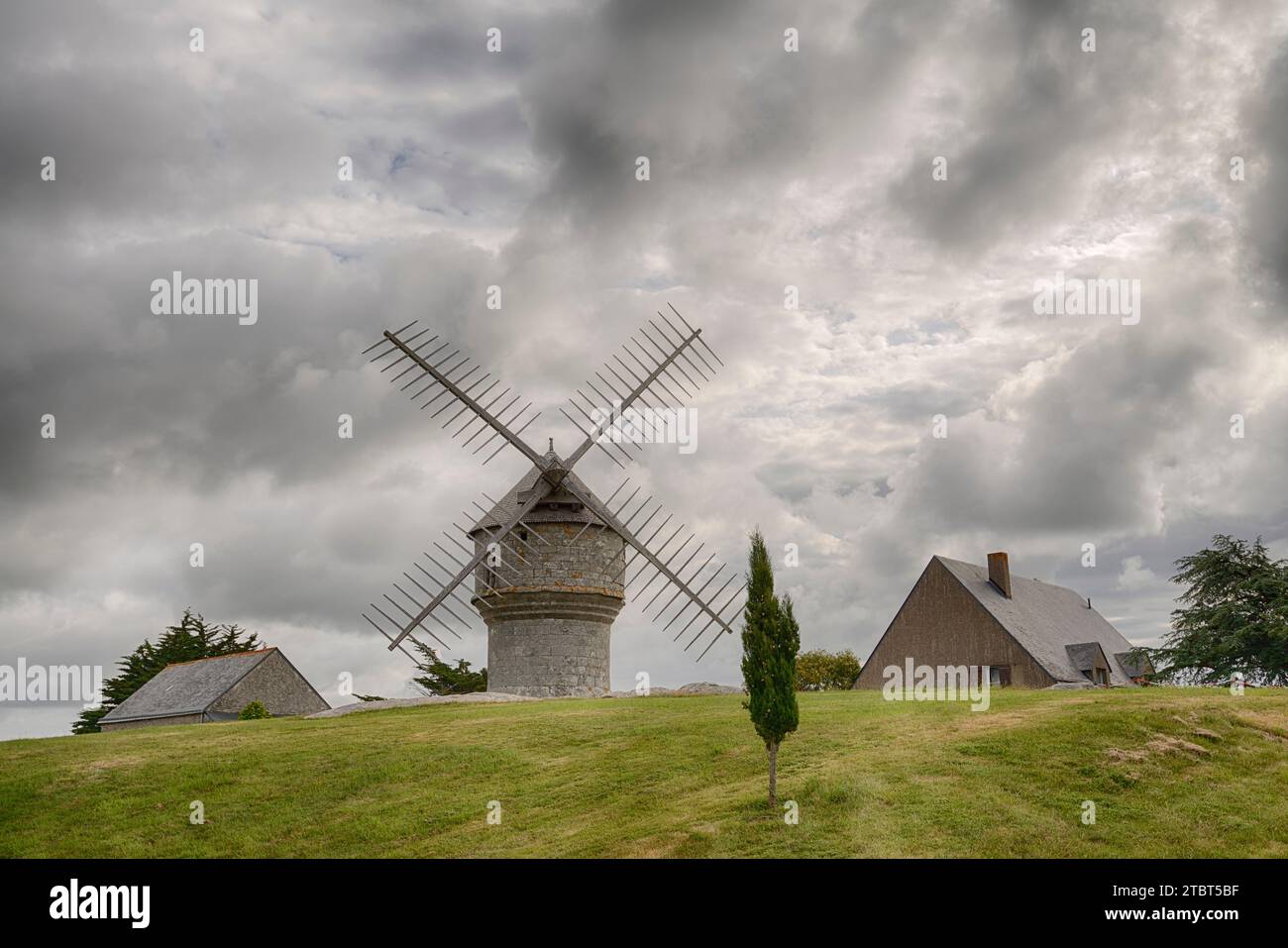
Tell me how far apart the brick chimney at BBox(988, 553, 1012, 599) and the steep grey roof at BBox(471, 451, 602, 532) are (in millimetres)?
19479

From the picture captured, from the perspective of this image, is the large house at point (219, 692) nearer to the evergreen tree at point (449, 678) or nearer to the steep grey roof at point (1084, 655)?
the evergreen tree at point (449, 678)

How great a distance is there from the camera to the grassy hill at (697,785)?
18.6 meters

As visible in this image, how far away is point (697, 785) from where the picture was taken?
22.2 metres

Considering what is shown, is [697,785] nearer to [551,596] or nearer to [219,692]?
[551,596]

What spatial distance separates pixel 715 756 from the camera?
2431cm

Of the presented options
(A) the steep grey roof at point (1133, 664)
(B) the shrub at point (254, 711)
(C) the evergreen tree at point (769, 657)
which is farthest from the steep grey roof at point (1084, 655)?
(B) the shrub at point (254, 711)

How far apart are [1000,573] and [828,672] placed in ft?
32.4

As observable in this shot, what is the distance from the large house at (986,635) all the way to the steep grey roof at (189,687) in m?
27.6

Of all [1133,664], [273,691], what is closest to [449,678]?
[273,691]
